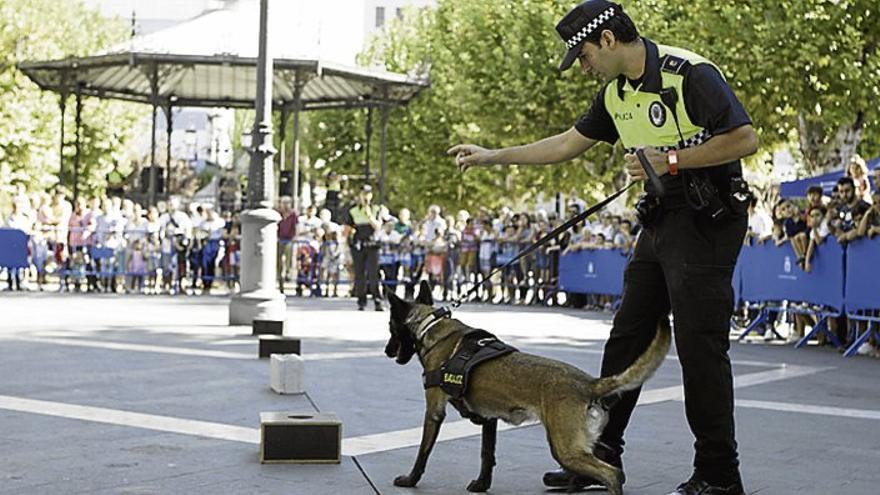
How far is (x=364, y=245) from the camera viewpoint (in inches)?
822

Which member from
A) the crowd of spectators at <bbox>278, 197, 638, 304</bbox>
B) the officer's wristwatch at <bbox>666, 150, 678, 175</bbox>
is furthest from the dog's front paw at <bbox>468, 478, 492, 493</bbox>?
the crowd of spectators at <bbox>278, 197, 638, 304</bbox>

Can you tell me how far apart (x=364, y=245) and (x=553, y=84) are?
673 inches

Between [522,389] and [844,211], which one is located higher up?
[844,211]

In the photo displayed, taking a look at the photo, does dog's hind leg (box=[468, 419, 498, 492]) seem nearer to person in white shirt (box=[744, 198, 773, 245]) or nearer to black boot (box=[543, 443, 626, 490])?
black boot (box=[543, 443, 626, 490])

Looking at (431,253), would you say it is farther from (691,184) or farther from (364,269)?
(691,184)

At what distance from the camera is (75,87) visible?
104 feet

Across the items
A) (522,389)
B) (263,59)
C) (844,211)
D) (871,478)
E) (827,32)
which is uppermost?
(827,32)

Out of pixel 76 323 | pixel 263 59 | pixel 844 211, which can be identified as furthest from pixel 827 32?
pixel 76 323

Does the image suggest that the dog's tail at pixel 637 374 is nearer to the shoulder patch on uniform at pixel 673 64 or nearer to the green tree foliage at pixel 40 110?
the shoulder patch on uniform at pixel 673 64

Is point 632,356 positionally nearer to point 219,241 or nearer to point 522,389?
point 522,389

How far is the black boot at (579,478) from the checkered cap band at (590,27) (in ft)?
5.88

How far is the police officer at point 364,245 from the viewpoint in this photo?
67.4ft

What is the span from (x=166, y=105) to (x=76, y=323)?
18.6 m

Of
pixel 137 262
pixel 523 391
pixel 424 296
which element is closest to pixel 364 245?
pixel 137 262
